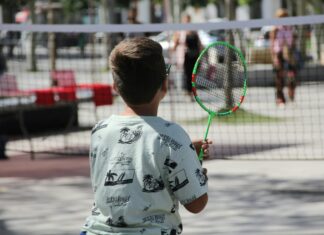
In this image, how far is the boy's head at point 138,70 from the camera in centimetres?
373

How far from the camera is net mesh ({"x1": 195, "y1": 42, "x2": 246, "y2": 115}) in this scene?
5328 millimetres

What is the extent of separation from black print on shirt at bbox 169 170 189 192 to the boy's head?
298mm

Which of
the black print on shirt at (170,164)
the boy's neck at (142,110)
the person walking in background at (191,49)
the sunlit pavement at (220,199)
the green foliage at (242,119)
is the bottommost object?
the green foliage at (242,119)

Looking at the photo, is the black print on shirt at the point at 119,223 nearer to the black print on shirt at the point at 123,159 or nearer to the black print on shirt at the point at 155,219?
the black print on shirt at the point at 155,219

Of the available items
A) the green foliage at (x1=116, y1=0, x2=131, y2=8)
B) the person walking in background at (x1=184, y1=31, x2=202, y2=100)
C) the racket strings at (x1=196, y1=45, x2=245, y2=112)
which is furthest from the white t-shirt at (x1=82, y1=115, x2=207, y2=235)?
the green foliage at (x1=116, y1=0, x2=131, y2=8)

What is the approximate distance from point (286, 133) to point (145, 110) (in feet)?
33.9

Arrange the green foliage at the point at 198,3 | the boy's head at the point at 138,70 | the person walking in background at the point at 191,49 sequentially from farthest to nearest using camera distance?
1. the green foliage at the point at 198,3
2. the person walking in background at the point at 191,49
3. the boy's head at the point at 138,70

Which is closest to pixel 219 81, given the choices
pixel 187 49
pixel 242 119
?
pixel 242 119

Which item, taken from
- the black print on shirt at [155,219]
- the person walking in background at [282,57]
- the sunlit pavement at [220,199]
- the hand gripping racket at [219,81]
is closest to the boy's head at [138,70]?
the black print on shirt at [155,219]

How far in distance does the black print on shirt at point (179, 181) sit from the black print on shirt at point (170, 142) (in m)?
0.09

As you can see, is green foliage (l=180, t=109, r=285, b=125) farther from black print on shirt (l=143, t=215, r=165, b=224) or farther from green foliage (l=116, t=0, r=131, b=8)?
green foliage (l=116, t=0, r=131, b=8)

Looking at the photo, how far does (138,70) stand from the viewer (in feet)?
12.2

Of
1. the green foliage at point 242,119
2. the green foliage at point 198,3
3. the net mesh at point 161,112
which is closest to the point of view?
the net mesh at point 161,112

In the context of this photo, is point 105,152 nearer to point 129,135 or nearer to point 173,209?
point 129,135
